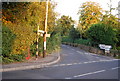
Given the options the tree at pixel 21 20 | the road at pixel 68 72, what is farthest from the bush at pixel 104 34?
the tree at pixel 21 20

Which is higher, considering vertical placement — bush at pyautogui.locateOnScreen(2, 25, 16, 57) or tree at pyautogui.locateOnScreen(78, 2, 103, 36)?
tree at pyautogui.locateOnScreen(78, 2, 103, 36)

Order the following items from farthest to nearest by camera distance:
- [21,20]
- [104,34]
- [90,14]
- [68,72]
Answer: [90,14] → [104,34] → [21,20] → [68,72]

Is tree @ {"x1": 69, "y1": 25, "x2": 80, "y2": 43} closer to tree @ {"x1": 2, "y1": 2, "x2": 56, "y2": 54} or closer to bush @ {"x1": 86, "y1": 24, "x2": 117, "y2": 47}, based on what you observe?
bush @ {"x1": 86, "y1": 24, "x2": 117, "y2": 47}

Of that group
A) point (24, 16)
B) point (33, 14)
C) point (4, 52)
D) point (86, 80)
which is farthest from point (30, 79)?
point (33, 14)

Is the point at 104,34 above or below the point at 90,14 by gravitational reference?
below

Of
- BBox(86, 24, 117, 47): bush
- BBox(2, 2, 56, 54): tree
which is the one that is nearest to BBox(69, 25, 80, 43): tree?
BBox(86, 24, 117, 47): bush

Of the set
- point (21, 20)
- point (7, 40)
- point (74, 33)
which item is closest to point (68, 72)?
point (7, 40)

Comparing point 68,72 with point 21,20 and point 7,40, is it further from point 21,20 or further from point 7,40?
point 21,20

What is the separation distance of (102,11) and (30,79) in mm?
43956

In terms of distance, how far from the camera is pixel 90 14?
4881 centimetres

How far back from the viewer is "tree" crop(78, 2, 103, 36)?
48.1 meters

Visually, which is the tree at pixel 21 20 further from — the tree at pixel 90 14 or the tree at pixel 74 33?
the tree at pixel 74 33

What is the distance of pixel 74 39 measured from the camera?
184 ft

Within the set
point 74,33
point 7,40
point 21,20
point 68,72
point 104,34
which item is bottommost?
point 74,33
